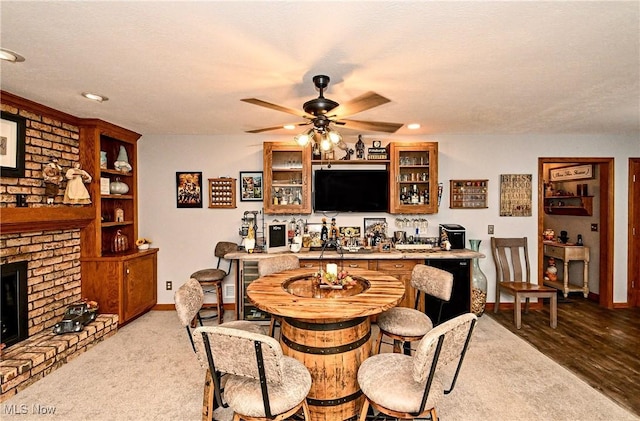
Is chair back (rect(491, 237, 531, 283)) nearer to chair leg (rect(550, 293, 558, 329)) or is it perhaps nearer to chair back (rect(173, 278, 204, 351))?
chair leg (rect(550, 293, 558, 329))

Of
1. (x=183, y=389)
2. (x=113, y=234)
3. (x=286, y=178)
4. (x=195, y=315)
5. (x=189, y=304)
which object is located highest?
(x=286, y=178)

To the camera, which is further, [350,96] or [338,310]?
[350,96]

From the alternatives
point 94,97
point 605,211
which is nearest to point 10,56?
point 94,97

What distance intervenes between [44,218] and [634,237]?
23.8 feet

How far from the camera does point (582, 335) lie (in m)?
3.60

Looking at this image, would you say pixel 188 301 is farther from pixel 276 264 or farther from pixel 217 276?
pixel 217 276

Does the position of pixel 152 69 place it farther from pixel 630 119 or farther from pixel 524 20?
pixel 630 119

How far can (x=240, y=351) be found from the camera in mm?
1519

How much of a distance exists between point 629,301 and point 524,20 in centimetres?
499

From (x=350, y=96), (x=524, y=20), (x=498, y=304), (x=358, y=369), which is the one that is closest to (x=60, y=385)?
(x=358, y=369)

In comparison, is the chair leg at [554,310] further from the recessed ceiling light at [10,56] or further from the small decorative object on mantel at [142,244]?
the recessed ceiling light at [10,56]

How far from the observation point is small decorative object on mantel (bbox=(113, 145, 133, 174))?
13.5 feet

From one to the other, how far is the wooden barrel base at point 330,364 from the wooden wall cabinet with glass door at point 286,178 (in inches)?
89.2

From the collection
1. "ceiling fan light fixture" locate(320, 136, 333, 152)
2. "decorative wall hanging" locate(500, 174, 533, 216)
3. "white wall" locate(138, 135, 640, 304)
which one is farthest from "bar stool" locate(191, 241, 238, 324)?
"decorative wall hanging" locate(500, 174, 533, 216)
